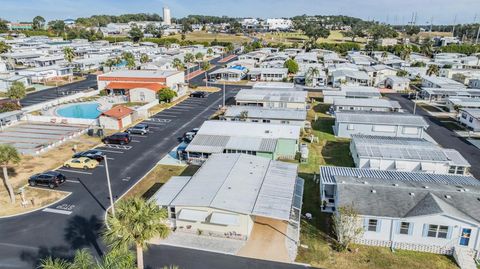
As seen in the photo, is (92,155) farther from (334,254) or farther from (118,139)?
(334,254)

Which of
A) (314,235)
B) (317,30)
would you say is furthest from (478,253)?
(317,30)

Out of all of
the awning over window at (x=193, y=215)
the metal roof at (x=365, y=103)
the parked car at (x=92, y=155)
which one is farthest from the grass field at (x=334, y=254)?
the metal roof at (x=365, y=103)

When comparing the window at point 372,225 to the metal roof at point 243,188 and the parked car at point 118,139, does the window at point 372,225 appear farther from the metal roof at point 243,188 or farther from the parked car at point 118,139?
the parked car at point 118,139

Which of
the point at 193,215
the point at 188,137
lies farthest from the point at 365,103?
the point at 193,215

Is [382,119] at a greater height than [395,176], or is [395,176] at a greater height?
[382,119]

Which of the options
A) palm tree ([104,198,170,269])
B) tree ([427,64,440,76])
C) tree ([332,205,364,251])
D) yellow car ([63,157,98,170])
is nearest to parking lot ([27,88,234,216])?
yellow car ([63,157,98,170])

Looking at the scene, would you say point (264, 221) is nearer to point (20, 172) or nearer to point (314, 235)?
point (314, 235)
